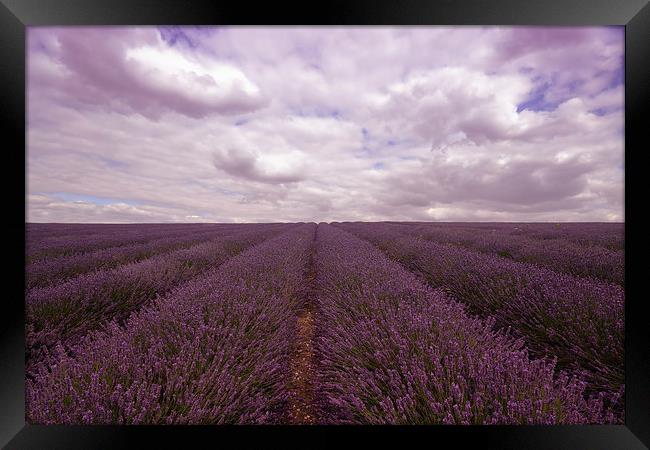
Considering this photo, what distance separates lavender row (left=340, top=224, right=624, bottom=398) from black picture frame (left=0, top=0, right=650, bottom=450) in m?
0.20

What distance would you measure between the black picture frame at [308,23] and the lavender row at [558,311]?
199 millimetres

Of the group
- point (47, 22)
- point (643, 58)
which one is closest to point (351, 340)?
point (643, 58)

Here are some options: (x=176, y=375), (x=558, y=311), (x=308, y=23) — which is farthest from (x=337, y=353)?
(x=308, y=23)

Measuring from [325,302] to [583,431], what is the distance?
196 centimetres

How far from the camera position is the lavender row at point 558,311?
1701 mm

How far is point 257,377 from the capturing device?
1.56m

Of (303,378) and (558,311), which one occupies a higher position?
(558,311)

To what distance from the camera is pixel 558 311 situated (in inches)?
80.7

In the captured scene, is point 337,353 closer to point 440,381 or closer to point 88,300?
point 440,381

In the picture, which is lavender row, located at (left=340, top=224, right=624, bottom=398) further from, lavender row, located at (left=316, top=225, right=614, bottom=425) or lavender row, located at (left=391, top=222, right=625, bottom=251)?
lavender row, located at (left=391, top=222, right=625, bottom=251)

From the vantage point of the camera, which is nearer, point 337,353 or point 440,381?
point 440,381

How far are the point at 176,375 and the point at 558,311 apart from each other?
8.66 feet

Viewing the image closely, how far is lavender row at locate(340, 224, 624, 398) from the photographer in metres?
1.70

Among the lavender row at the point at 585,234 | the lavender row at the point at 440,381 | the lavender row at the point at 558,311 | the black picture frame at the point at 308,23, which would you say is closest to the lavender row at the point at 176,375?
the black picture frame at the point at 308,23
